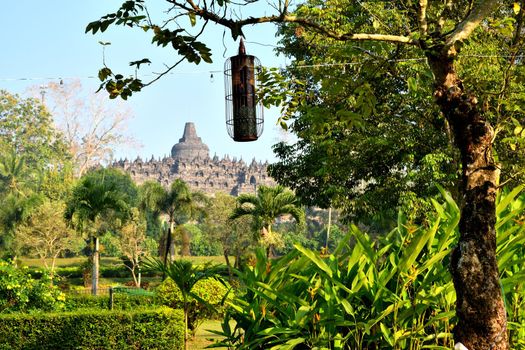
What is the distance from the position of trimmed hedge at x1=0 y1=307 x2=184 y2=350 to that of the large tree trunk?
356 inches

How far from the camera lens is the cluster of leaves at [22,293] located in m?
13.3

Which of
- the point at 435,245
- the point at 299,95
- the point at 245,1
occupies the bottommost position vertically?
the point at 435,245

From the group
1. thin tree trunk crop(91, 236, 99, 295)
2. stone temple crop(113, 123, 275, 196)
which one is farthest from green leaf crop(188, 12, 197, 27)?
stone temple crop(113, 123, 275, 196)

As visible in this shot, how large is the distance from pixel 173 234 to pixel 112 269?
27.3ft

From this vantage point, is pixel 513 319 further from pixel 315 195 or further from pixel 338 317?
Result: pixel 315 195

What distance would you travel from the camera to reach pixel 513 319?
18.3ft

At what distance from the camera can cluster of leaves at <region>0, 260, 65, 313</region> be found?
13.3 meters

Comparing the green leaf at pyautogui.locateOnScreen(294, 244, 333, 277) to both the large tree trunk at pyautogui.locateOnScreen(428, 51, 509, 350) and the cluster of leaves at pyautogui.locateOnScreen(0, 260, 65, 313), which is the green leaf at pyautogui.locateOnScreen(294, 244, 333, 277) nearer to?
the large tree trunk at pyautogui.locateOnScreen(428, 51, 509, 350)

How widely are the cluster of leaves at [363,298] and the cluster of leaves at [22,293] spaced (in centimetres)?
878

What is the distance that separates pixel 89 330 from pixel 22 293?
68.0 inches

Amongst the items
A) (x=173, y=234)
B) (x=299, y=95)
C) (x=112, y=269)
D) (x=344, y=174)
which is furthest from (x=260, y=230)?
(x=299, y=95)

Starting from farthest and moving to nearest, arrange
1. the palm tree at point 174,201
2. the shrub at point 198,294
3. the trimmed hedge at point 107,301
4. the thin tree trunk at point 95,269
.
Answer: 1. the palm tree at point 174,201
2. the thin tree trunk at point 95,269
3. the trimmed hedge at point 107,301
4. the shrub at point 198,294

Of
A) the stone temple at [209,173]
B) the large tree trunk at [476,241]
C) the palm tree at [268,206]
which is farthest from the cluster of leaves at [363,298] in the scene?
the stone temple at [209,173]

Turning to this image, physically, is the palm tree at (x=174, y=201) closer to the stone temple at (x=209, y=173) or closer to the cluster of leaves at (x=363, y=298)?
the cluster of leaves at (x=363, y=298)
